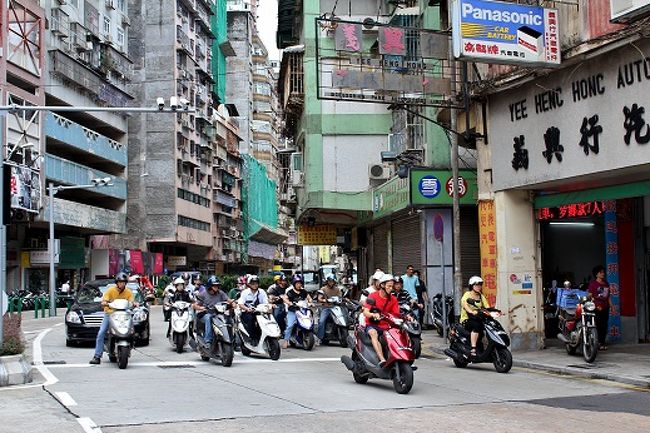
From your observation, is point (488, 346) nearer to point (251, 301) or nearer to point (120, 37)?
point (251, 301)

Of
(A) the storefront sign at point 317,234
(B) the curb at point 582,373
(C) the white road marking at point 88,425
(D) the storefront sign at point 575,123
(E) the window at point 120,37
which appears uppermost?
(E) the window at point 120,37

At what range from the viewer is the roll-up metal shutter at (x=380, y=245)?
3200 cm

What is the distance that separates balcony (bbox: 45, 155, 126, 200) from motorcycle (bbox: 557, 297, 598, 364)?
38.3 m

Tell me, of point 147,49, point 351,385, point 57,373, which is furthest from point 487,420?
point 147,49

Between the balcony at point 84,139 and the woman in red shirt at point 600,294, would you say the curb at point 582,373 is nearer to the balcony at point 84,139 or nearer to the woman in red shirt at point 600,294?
the woman in red shirt at point 600,294

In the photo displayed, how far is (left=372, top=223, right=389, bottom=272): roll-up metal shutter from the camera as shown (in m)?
32.0

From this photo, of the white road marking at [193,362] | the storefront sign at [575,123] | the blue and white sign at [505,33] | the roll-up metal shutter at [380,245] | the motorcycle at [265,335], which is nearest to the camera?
the storefront sign at [575,123]

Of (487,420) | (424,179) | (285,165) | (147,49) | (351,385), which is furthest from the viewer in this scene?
(147,49)

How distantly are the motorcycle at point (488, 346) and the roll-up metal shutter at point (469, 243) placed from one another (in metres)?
9.21

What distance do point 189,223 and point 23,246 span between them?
2550 centimetres

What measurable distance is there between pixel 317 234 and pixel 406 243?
15054mm

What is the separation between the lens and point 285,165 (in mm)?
55875

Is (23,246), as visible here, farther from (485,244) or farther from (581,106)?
(581,106)

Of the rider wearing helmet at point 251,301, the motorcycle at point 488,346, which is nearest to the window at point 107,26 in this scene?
the rider wearing helmet at point 251,301
